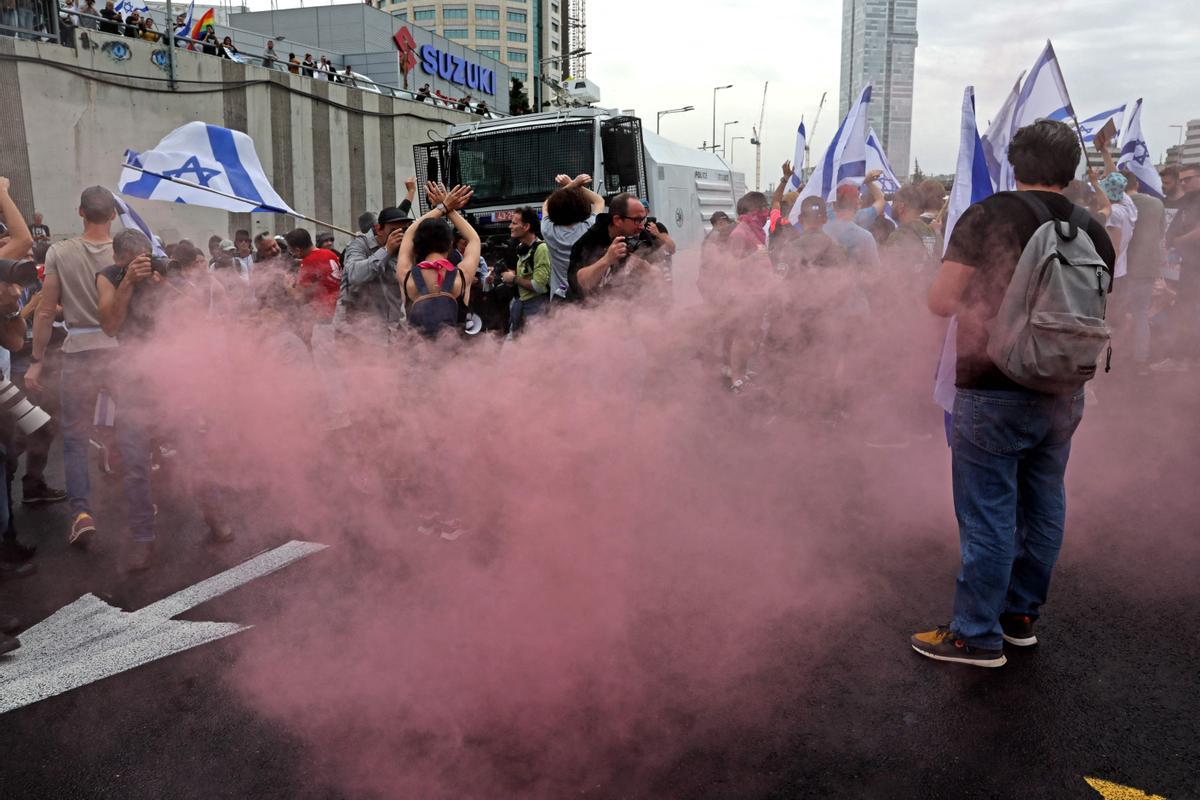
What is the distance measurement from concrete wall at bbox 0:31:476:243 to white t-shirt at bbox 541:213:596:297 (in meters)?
17.2

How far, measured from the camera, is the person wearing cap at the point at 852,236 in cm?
646

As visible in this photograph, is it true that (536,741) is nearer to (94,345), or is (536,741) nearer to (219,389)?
(219,389)

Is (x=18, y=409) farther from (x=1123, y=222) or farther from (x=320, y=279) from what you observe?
(x=1123, y=222)

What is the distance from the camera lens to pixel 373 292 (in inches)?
216

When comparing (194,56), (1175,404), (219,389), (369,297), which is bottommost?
(1175,404)

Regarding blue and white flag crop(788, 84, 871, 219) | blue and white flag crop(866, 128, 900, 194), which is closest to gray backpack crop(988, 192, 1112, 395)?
blue and white flag crop(788, 84, 871, 219)

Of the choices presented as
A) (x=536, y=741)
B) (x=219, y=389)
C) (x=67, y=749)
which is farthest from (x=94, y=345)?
(x=536, y=741)

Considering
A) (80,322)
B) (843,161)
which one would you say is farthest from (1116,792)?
(843,161)

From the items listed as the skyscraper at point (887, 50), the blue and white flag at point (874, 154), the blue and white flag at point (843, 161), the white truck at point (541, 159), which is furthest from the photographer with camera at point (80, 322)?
the blue and white flag at point (874, 154)

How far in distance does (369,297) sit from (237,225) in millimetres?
19056

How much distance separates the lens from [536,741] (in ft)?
8.57

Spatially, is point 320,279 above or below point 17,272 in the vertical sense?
below

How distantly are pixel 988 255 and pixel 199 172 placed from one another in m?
6.51

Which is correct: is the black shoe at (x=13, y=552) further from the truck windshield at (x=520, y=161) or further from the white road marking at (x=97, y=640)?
the truck windshield at (x=520, y=161)
